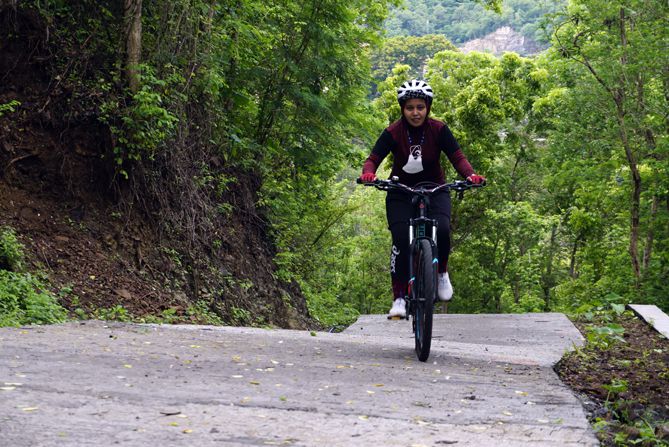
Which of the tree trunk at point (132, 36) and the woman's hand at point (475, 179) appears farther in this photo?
the tree trunk at point (132, 36)

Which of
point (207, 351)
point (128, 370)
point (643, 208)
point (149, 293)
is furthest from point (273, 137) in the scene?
point (128, 370)

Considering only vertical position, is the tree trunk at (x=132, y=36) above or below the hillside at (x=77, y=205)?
above

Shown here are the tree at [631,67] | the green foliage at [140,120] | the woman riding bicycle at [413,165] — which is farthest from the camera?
the tree at [631,67]

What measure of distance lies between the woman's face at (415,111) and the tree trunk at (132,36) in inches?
193

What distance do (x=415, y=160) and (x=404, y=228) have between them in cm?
63

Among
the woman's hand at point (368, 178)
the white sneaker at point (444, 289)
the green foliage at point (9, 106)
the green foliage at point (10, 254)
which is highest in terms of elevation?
the green foliage at point (9, 106)

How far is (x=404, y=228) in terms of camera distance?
7.26 meters

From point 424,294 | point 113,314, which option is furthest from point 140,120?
point 424,294

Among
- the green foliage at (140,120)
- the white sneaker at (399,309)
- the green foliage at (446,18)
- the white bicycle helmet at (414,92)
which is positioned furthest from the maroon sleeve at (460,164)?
the green foliage at (446,18)

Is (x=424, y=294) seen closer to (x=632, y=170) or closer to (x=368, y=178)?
(x=368, y=178)

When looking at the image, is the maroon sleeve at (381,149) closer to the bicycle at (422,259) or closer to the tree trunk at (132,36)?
the bicycle at (422,259)

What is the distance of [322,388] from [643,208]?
21.7 meters

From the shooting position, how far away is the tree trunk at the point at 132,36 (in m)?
10.9

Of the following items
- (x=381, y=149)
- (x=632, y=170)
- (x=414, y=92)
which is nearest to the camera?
(x=414, y=92)
